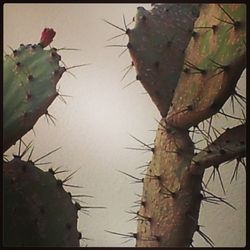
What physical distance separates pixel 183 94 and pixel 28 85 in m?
0.41

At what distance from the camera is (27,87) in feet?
5.34

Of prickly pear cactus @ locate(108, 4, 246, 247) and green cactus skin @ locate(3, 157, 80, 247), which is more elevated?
prickly pear cactus @ locate(108, 4, 246, 247)

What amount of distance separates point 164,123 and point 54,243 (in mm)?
440

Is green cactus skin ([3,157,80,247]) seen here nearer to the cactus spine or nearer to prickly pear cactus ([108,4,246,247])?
the cactus spine

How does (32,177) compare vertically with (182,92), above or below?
below

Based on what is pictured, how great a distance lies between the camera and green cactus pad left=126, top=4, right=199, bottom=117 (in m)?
1.64

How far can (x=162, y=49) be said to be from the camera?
5.39 feet

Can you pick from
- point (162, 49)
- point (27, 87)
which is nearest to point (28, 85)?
point (27, 87)

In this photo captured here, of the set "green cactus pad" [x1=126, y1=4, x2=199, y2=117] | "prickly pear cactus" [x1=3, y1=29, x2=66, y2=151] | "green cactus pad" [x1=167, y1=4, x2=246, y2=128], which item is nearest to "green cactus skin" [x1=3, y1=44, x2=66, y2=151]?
"prickly pear cactus" [x1=3, y1=29, x2=66, y2=151]

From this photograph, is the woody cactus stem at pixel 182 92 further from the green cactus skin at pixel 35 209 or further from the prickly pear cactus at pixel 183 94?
the green cactus skin at pixel 35 209

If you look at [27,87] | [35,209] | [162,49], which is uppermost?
[162,49]

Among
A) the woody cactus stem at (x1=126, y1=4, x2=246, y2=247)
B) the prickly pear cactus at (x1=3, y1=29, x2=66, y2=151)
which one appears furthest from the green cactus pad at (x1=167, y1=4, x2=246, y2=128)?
the prickly pear cactus at (x1=3, y1=29, x2=66, y2=151)

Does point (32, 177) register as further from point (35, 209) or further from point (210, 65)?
point (210, 65)

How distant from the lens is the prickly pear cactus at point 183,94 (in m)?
1.60
